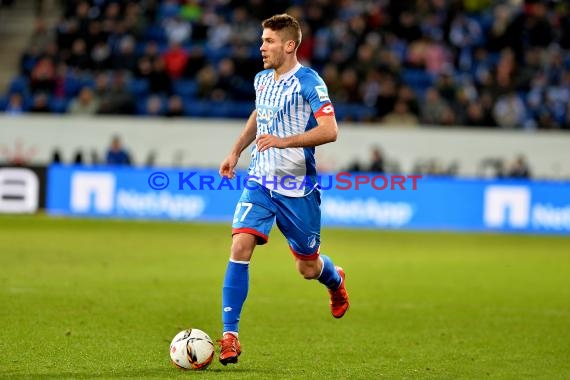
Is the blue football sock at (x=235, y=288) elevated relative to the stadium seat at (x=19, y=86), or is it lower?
lower

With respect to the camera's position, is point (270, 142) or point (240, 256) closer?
point (270, 142)

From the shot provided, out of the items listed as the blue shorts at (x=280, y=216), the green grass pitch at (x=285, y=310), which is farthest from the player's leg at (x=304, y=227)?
the green grass pitch at (x=285, y=310)

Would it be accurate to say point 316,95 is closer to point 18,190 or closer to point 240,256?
point 240,256

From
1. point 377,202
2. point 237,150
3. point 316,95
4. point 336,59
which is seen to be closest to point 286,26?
point 316,95

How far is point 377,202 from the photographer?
864 inches

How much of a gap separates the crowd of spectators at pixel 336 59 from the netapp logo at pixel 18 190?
10.4 feet

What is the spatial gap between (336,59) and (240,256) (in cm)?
1861

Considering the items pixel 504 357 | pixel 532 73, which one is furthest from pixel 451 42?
pixel 504 357

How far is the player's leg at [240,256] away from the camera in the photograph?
23.2ft

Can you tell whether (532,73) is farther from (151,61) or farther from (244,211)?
(244,211)

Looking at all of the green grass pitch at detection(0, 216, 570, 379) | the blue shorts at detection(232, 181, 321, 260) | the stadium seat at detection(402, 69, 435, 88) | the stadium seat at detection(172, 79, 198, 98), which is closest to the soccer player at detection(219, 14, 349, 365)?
the blue shorts at detection(232, 181, 321, 260)

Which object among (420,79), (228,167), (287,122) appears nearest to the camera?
(287,122)

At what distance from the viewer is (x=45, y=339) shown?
7.86 m

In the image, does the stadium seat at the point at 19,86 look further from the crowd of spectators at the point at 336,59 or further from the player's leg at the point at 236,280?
the player's leg at the point at 236,280
